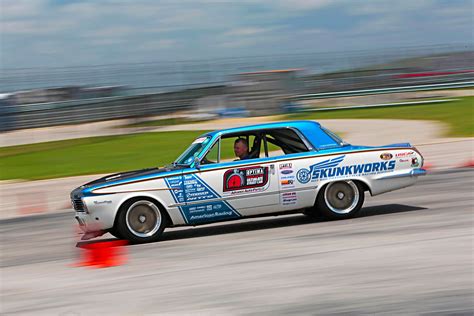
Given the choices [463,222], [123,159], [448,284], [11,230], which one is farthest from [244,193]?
[123,159]

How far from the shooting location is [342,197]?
10.2 m

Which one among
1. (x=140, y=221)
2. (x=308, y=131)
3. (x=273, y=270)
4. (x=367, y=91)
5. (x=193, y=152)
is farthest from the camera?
(x=367, y=91)

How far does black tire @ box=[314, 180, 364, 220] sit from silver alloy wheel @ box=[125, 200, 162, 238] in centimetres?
217

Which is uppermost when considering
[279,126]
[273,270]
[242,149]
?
[279,126]

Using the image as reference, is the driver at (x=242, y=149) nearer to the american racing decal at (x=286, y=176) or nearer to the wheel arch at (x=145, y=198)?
the american racing decal at (x=286, y=176)

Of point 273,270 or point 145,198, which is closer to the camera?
point 273,270

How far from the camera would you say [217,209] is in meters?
9.76

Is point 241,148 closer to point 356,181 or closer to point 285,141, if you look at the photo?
point 285,141

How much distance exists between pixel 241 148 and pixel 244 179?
533 mm

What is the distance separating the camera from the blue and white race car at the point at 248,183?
31.7 ft

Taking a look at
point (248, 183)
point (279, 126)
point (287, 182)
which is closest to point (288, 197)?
point (287, 182)

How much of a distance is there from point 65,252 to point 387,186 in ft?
14.6

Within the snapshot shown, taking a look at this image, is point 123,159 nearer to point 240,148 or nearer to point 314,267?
point 240,148

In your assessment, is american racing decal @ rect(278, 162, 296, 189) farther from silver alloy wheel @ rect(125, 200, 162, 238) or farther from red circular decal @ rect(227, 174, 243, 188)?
silver alloy wheel @ rect(125, 200, 162, 238)
